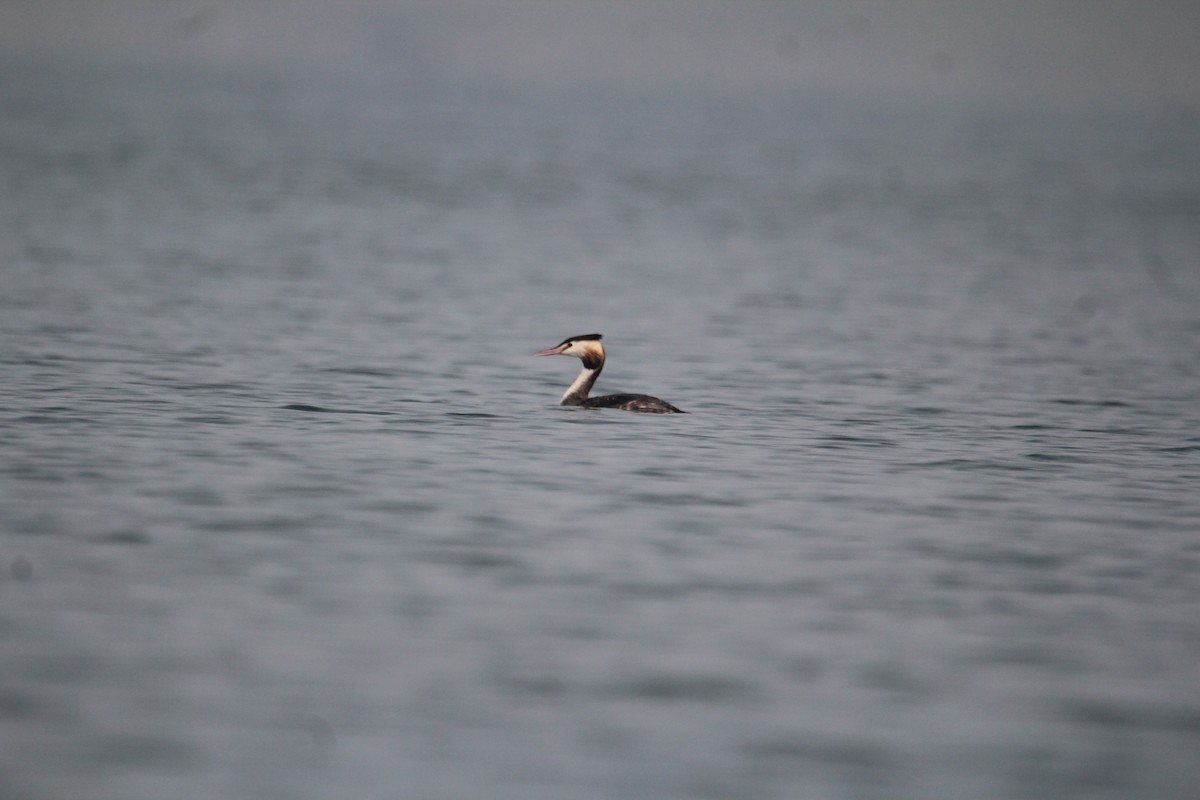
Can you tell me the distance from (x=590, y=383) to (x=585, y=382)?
95mm

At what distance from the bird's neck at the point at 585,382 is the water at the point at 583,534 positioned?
49 cm

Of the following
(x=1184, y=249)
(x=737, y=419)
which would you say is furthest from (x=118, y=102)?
(x=737, y=419)

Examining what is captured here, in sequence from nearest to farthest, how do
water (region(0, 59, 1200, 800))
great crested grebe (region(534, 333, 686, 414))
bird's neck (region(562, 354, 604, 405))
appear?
water (region(0, 59, 1200, 800)), great crested grebe (region(534, 333, 686, 414)), bird's neck (region(562, 354, 604, 405))

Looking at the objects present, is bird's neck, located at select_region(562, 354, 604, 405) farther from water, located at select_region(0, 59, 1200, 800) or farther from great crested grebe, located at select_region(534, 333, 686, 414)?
water, located at select_region(0, 59, 1200, 800)

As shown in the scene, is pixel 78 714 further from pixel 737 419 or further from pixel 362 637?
pixel 737 419

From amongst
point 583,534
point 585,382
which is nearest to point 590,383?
point 585,382

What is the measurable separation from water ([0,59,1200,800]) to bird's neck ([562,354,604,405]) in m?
0.49

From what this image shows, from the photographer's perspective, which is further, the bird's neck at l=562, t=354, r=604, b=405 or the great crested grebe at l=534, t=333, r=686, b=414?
the bird's neck at l=562, t=354, r=604, b=405

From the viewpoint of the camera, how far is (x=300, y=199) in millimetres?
53031

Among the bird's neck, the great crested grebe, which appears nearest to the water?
the great crested grebe

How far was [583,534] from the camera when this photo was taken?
42.5ft

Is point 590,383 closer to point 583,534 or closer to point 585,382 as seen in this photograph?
point 585,382

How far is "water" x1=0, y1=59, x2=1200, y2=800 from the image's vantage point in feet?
28.4

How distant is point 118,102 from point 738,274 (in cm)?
10917
